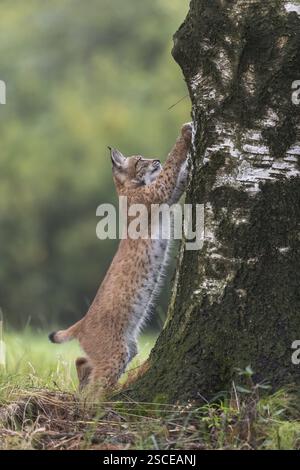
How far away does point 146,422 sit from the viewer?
A: 14.9 feet

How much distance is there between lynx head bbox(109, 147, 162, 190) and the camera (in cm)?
672

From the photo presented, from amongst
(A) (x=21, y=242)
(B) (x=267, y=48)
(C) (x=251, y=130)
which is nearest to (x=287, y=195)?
(C) (x=251, y=130)

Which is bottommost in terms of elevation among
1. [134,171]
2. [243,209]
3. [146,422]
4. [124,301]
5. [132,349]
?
[146,422]

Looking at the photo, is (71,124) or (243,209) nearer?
(243,209)

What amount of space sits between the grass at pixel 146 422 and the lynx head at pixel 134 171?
2024mm

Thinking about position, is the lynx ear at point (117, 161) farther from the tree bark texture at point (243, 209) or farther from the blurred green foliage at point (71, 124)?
the blurred green foliage at point (71, 124)

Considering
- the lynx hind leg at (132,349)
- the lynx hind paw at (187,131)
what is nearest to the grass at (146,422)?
the lynx hind leg at (132,349)

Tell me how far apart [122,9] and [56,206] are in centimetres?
468

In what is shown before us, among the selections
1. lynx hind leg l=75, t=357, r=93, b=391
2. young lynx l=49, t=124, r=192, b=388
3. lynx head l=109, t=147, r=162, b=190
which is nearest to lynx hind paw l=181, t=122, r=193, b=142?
young lynx l=49, t=124, r=192, b=388

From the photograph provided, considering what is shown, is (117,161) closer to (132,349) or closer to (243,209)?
(132,349)

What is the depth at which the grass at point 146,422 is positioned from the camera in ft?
13.8

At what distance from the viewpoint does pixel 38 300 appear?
67.1ft

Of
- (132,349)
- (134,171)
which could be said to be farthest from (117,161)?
(132,349)

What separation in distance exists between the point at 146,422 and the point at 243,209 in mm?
1040
